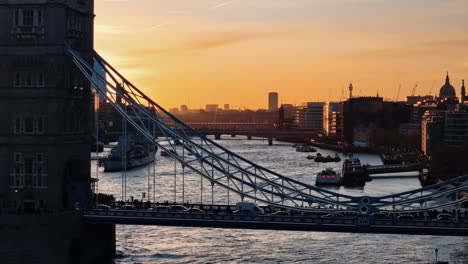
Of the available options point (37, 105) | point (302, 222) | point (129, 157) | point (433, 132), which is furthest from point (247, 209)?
point (433, 132)

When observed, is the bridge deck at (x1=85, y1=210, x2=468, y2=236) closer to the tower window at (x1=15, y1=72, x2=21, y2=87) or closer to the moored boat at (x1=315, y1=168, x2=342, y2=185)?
the tower window at (x1=15, y1=72, x2=21, y2=87)

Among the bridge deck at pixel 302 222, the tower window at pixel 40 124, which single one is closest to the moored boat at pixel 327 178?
the bridge deck at pixel 302 222

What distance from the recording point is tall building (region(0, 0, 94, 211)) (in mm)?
46250

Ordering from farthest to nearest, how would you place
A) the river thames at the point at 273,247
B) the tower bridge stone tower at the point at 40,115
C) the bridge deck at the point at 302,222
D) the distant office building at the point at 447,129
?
1. the distant office building at the point at 447,129
2. the river thames at the point at 273,247
3. the tower bridge stone tower at the point at 40,115
4. the bridge deck at the point at 302,222

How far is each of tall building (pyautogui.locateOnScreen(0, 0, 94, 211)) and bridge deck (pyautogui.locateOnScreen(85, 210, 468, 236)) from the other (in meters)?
4.43

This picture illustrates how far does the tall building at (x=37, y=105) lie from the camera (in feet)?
152

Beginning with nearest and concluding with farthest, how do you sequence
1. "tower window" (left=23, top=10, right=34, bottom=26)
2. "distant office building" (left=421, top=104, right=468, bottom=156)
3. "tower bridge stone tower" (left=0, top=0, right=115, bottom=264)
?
"tower bridge stone tower" (left=0, top=0, right=115, bottom=264) < "tower window" (left=23, top=10, right=34, bottom=26) < "distant office building" (left=421, top=104, right=468, bottom=156)

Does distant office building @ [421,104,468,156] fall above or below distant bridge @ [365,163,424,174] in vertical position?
above

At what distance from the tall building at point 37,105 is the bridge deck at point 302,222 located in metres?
4.43

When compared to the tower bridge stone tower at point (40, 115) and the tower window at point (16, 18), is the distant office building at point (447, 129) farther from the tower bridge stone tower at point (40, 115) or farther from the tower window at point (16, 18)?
the tower window at point (16, 18)

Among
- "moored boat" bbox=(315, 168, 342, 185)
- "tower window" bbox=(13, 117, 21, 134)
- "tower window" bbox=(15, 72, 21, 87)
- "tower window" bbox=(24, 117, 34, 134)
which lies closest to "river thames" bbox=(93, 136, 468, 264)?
"tower window" bbox=(24, 117, 34, 134)

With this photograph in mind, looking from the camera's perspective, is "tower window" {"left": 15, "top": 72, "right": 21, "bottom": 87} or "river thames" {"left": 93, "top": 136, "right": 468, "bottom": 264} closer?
"tower window" {"left": 15, "top": 72, "right": 21, "bottom": 87}

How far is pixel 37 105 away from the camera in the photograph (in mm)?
46438

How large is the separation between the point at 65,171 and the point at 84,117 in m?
3.55
